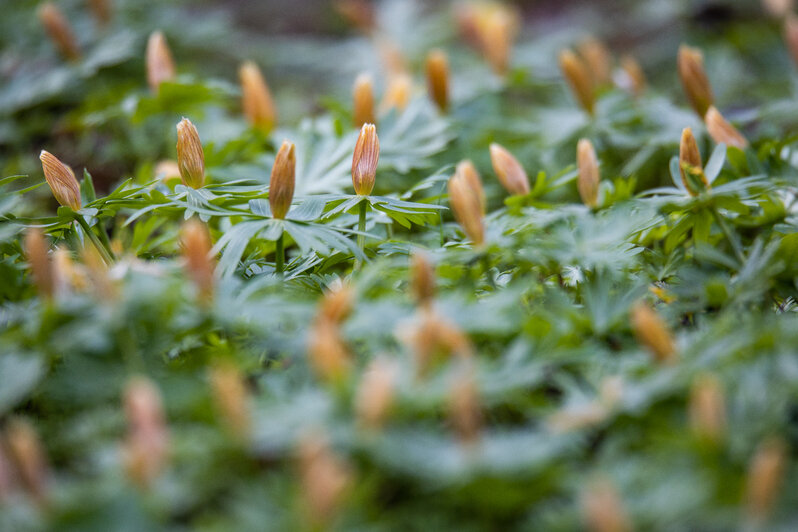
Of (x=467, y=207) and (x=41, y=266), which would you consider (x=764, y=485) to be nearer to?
(x=467, y=207)

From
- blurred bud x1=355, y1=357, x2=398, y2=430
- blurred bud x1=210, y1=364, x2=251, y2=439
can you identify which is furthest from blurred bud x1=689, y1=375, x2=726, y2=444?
blurred bud x1=210, y1=364, x2=251, y2=439

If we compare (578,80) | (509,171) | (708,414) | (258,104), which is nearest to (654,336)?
(708,414)

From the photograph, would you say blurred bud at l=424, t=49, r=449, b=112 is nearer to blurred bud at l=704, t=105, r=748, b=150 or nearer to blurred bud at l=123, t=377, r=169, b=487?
blurred bud at l=704, t=105, r=748, b=150

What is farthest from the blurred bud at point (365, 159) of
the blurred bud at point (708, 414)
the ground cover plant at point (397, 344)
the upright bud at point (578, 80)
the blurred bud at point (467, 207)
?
→ the upright bud at point (578, 80)

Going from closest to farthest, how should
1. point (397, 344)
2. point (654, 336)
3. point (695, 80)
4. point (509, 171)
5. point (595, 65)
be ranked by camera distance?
point (654, 336) → point (397, 344) → point (509, 171) → point (695, 80) → point (595, 65)

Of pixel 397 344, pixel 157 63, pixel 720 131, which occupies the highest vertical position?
pixel 157 63

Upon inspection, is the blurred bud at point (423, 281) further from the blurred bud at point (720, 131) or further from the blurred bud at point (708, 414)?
the blurred bud at point (720, 131)

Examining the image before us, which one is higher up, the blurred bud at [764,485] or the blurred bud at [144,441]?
the blurred bud at [144,441]
